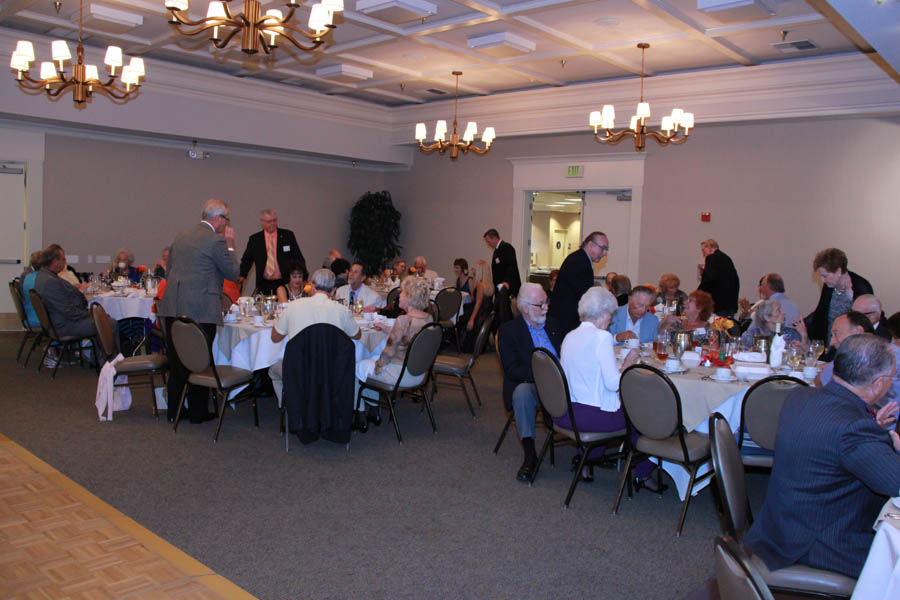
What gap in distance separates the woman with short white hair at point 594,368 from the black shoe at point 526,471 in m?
0.53

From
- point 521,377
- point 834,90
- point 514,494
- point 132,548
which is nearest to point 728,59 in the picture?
point 834,90

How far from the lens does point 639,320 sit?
5922 millimetres

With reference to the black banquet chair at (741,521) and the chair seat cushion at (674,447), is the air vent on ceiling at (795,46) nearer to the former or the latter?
the chair seat cushion at (674,447)

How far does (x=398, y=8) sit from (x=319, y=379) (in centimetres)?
426

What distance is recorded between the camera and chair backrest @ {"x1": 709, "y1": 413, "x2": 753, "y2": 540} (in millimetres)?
2816

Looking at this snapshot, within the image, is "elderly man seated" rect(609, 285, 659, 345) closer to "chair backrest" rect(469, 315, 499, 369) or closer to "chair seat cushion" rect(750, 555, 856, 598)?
"chair backrest" rect(469, 315, 499, 369)

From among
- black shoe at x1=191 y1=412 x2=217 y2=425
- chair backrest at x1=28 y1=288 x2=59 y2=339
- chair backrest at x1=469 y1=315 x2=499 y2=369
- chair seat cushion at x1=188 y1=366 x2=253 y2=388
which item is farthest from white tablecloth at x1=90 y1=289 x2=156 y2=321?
chair backrest at x1=469 y1=315 x2=499 y2=369

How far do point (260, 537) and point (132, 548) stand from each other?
62 cm

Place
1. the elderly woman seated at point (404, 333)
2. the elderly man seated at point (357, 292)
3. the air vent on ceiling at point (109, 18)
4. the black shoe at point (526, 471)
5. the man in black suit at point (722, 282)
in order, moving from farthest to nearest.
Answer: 1. the man in black suit at point (722, 282)
2. the air vent on ceiling at point (109, 18)
3. the elderly man seated at point (357, 292)
4. the elderly woman seated at point (404, 333)
5. the black shoe at point (526, 471)

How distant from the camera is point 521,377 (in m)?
4.96

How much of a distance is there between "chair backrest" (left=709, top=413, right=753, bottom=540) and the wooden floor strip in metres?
2.09

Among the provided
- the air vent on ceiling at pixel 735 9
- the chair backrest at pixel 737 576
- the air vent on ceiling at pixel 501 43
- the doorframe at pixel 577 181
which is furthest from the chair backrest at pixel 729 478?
the doorframe at pixel 577 181

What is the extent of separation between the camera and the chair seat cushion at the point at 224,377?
5.50 m

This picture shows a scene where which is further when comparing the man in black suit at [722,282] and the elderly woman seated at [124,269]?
the elderly woman seated at [124,269]
